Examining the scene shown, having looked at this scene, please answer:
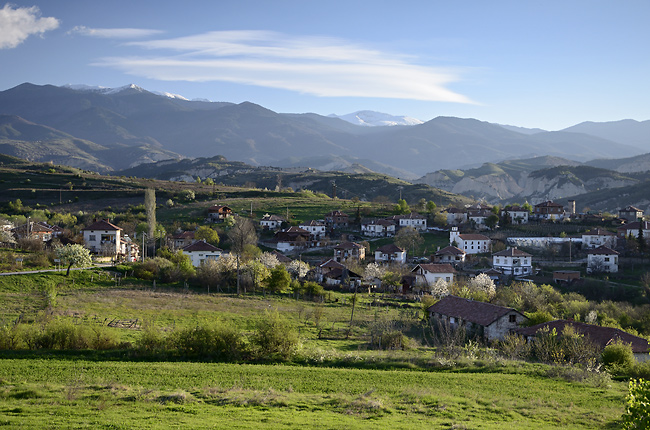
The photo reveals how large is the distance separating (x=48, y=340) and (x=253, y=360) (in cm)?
1000

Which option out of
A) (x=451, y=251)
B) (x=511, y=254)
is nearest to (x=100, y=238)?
(x=451, y=251)

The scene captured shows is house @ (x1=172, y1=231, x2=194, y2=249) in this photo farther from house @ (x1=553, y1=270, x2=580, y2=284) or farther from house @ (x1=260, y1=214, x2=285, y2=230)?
house @ (x1=553, y1=270, x2=580, y2=284)

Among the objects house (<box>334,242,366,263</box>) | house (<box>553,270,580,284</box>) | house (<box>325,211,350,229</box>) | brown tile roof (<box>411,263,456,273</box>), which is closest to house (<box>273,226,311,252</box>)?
house (<box>334,242,366,263</box>)

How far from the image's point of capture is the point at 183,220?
90.6 metres

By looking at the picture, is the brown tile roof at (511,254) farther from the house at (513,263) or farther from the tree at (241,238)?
the tree at (241,238)

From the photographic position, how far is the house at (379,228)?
90250 millimetres

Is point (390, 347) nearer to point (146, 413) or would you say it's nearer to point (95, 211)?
point (146, 413)

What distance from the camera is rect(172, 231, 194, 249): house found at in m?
73.2

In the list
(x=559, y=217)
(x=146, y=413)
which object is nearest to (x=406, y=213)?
(x=559, y=217)

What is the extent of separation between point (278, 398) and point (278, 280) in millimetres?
33489

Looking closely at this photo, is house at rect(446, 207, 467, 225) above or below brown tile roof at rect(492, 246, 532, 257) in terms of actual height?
above

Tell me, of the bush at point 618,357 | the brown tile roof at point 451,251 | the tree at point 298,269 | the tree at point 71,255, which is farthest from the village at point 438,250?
the tree at point 71,255

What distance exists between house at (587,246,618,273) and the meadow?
46.8 metres

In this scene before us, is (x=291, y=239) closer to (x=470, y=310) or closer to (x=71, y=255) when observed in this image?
(x=71, y=255)
